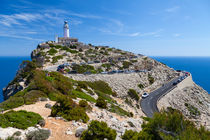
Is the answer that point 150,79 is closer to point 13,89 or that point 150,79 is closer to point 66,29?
point 13,89

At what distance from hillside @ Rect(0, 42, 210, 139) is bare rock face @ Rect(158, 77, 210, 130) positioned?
35 cm

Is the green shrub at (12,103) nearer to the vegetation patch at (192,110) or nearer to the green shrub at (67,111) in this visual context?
the green shrub at (67,111)

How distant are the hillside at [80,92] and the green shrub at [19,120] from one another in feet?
1.88

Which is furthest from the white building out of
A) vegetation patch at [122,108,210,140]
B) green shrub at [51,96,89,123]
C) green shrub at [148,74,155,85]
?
vegetation patch at [122,108,210,140]

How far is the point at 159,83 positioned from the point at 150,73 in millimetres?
5423

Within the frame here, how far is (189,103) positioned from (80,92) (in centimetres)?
3304

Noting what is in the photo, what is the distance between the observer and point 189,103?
117 ft

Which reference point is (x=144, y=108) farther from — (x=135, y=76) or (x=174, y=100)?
(x=135, y=76)

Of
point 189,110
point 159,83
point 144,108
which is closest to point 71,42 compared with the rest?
point 159,83

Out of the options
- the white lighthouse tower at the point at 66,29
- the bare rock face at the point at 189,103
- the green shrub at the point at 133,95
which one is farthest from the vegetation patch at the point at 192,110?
the white lighthouse tower at the point at 66,29

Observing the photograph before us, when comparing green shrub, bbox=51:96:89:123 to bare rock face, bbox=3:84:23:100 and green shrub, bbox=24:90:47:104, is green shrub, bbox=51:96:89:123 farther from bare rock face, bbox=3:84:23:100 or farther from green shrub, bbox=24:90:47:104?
bare rock face, bbox=3:84:23:100

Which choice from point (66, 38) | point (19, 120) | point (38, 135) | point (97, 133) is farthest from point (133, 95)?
point (66, 38)

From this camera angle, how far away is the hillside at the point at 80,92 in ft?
31.7

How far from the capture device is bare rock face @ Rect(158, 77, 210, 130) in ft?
99.5
